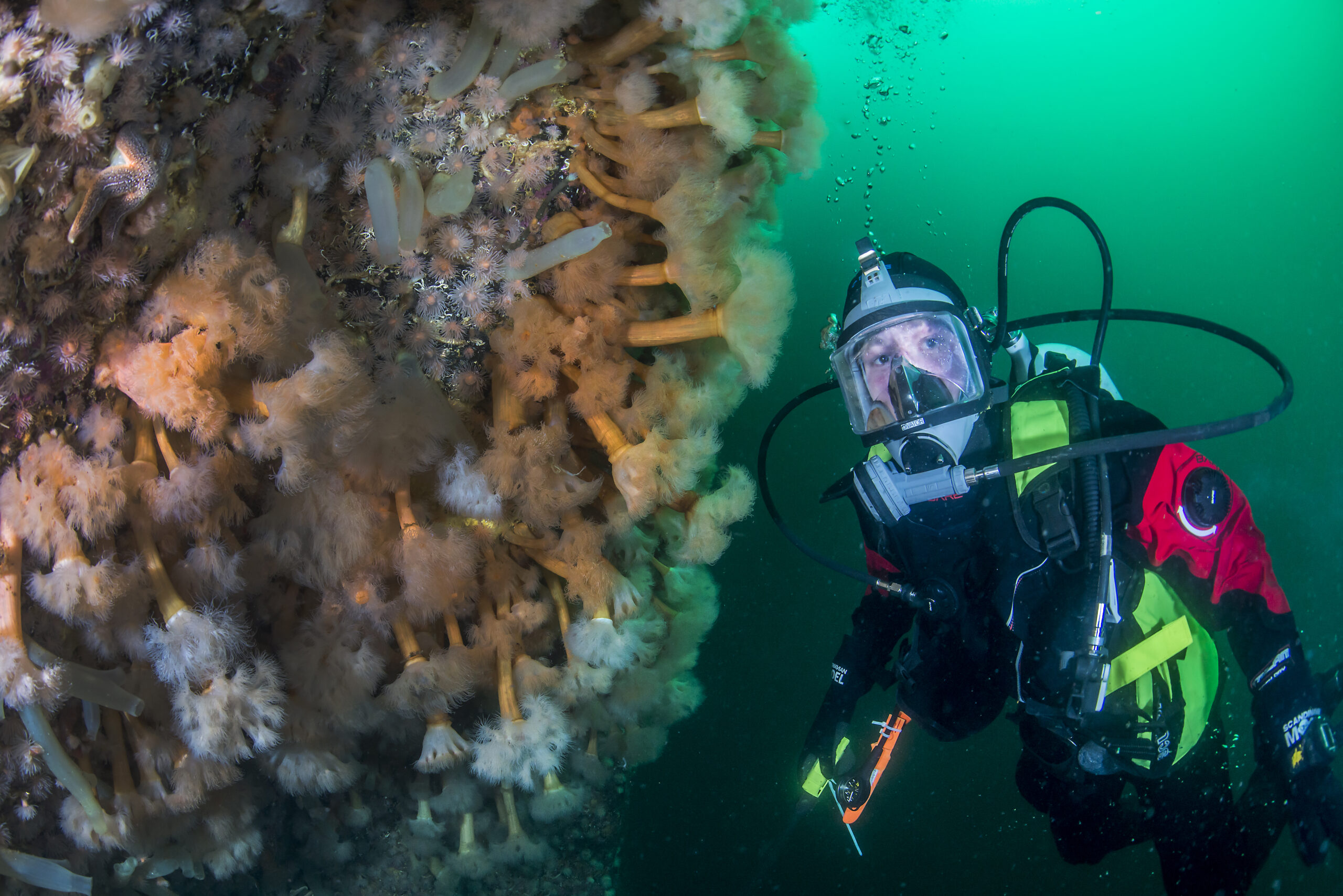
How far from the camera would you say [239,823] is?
251 cm

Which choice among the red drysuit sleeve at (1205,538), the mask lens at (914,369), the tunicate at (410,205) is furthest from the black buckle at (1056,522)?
the tunicate at (410,205)

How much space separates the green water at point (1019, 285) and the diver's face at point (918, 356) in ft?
28.1

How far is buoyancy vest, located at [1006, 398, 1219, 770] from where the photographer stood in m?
3.03

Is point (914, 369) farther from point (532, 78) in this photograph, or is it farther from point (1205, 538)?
point (532, 78)

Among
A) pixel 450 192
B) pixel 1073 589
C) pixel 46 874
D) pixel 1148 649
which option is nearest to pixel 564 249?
pixel 450 192

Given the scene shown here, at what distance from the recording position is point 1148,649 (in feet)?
9.95

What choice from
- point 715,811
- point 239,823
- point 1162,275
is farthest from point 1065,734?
point 1162,275

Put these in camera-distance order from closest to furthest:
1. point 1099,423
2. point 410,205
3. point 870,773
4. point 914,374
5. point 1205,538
A: point 410,205, point 1205,538, point 1099,423, point 914,374, point 870,773

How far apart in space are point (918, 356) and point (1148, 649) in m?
1.87

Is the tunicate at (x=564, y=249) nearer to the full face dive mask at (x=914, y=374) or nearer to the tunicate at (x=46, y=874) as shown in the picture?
the full face dive mask at (x=914, y=374)

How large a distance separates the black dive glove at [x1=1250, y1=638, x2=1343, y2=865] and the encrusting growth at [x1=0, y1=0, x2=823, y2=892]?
2.42 meters

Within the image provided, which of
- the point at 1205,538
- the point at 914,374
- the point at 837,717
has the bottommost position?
the point at 837,717

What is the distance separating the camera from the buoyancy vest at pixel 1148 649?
3.03 meters

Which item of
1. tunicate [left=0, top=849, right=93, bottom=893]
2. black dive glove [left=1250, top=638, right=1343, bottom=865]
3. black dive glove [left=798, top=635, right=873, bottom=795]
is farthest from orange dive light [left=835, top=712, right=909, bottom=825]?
tunicate [left=0, top=849, right=93, bottom=893]
